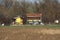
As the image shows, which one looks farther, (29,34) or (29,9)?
(29,9)

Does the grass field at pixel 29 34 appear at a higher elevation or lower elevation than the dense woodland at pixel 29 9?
higher

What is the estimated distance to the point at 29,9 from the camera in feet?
275

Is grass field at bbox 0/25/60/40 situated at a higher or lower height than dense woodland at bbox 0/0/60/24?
higher

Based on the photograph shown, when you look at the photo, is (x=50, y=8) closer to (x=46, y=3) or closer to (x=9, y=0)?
(x=46, y=3)

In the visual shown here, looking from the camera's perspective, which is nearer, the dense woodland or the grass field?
the grass field

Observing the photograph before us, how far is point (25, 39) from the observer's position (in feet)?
46.4

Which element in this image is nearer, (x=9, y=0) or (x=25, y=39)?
(x=25, y=39)

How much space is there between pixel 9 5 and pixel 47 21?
23.7 meters

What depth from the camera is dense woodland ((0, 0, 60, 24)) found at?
61906mm

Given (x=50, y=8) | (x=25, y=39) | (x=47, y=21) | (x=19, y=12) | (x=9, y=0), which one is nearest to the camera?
(x=25, y=39)

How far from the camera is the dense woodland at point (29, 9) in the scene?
203 ft

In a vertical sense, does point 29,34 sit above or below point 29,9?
above

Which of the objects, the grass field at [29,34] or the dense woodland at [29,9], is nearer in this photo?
the grass field at [29,34]

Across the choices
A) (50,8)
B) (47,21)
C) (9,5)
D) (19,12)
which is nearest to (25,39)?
(47,21)
